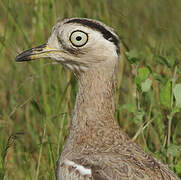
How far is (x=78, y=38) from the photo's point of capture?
310cm

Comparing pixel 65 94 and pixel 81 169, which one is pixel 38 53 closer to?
pixel 65 94

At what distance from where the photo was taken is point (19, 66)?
491 cm

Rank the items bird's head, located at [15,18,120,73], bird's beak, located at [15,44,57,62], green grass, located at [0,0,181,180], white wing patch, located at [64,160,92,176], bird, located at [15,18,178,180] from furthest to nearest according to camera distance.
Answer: green grass, located at [0,0,181,180] < bird's beak, located at [15,44,57,62] < bird's head, located at [15,18,120,73] < bird, located at [15,18,178,180] < white wing patch, located at [64,160,92,176]

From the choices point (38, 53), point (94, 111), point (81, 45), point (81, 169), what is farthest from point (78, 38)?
point (81, 169)

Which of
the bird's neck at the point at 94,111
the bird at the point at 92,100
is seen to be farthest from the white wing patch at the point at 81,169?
the bird's neck at the point at 94,111

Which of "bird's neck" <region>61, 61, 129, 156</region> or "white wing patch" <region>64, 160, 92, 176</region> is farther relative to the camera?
"bird's neck" <region>61, 61, 129, 156</region>

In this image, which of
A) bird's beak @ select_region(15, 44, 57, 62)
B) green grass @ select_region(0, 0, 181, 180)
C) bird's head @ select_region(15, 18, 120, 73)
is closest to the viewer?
bird's head @ select_region(15, 18, 120, 73)

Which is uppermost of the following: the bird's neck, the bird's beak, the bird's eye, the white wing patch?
the bird's eye

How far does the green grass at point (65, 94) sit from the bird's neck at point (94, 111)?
0.91 ft

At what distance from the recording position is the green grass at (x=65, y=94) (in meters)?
3.50

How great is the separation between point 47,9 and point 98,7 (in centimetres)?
41

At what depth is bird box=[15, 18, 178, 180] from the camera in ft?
9.57

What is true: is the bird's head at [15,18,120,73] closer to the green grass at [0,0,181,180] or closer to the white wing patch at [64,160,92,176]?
the green grass at [0,0,181,180]

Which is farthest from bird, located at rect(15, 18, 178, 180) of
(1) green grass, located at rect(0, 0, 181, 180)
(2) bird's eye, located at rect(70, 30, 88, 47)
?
(1) green grass, located at rect(0, 0, 181, 180)
